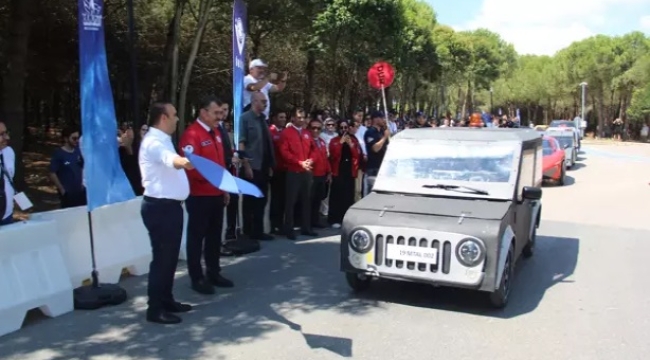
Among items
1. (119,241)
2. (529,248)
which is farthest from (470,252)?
(119,241)

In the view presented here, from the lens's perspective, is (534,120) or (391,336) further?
(534,120)

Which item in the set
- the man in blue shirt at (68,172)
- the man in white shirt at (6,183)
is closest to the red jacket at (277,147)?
the man in blue shirt at (68,172)

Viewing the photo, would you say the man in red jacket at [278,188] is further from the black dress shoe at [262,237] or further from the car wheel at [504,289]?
the car wheel at [504,289]

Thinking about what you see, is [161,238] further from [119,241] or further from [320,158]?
[320,158]

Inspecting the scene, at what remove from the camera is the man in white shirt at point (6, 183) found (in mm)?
5743

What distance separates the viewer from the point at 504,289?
19.9ft

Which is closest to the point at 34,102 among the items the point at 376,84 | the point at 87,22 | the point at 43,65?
the point at 43,65

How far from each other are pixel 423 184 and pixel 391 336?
79.2 inches

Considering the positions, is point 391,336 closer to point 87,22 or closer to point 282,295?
point 282,295

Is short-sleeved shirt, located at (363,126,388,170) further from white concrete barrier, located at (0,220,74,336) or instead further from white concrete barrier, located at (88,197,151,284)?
white concrete barrier, located at (0,220,74,336)

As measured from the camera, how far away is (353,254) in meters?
6.13

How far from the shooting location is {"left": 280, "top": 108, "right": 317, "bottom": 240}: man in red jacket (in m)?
9.39

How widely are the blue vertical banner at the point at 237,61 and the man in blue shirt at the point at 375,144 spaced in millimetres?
2392

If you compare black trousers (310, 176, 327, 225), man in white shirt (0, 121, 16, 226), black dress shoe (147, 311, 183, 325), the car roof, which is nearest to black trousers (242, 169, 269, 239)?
black trousers (310, 176, 327, 225)
